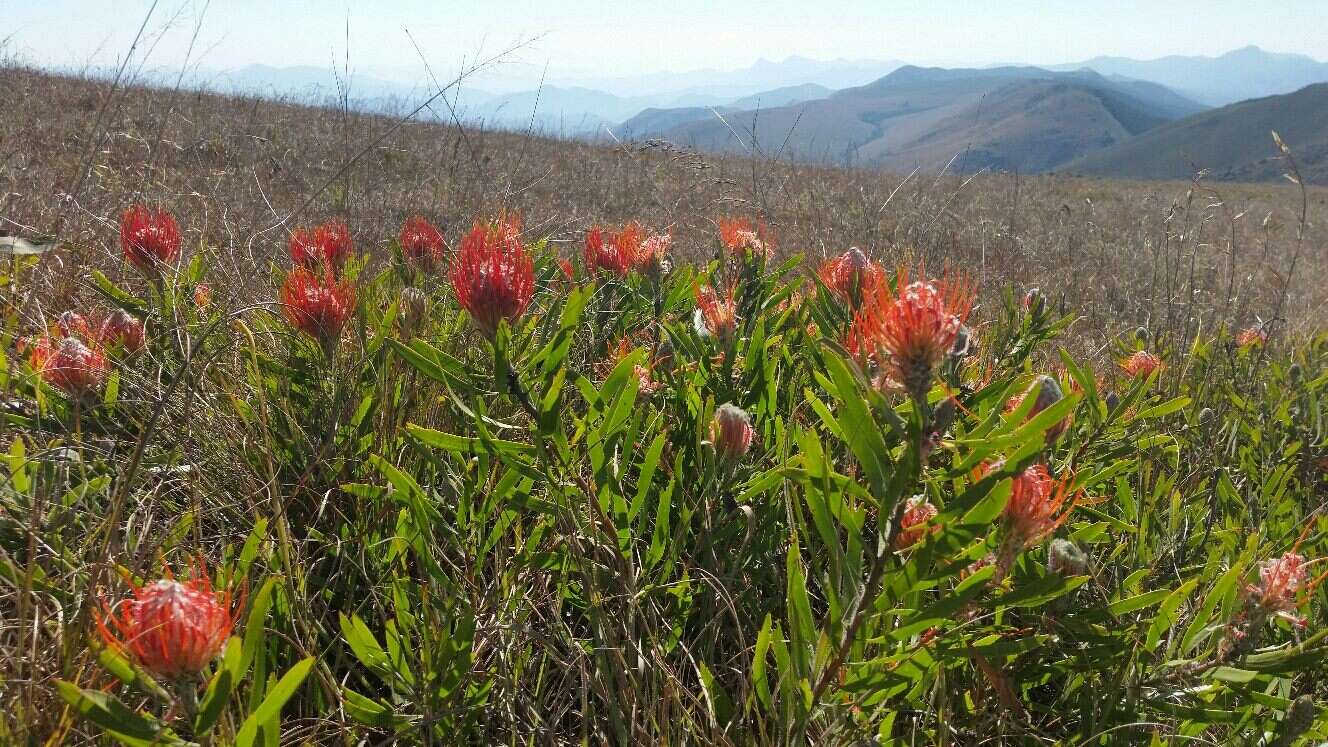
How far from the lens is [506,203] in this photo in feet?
11.2

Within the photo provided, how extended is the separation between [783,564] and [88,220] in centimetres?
276

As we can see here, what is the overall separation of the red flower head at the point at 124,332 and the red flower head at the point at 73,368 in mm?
163

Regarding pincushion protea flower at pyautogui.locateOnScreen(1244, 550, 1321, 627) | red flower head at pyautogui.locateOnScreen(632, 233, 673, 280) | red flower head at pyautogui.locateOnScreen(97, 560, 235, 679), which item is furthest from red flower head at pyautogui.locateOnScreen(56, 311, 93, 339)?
pincushion protea flower at pyautogui.locateOnScreen(1244, 550, 1321, 627)

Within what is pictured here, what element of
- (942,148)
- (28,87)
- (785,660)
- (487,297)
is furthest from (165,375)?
(942,148)

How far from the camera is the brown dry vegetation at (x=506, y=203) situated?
2693mm

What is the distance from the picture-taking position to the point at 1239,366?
7.55 feet

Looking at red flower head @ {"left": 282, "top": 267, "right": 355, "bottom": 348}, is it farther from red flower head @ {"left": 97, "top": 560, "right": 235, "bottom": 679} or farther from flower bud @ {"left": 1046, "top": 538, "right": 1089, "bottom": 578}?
flower bud @ {"left": 1046, "top": 538, "right": 1089, "bottom": 578}

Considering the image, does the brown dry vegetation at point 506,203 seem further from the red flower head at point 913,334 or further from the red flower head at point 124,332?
the red flower head at point 913,334

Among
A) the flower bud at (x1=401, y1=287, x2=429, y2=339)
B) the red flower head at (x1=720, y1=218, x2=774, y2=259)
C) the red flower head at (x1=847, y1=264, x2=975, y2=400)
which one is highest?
the red flower head at (x1=720, y1=218, x2=774, y2=259)

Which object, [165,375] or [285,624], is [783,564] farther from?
[165,375]

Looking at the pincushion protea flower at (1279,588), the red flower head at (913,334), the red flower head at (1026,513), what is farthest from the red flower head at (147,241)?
the pincushion protea flower at (1279,588)

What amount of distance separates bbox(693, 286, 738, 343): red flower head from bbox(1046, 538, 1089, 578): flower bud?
66 cm

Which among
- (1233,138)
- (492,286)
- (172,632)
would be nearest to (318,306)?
(492,286)

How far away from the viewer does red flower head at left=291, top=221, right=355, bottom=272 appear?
1.73m
